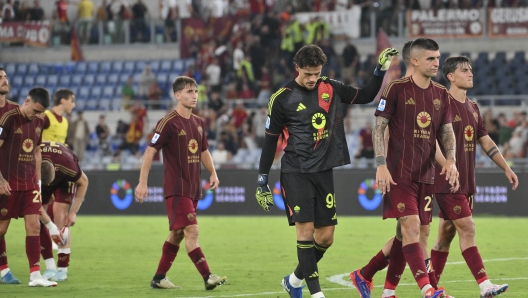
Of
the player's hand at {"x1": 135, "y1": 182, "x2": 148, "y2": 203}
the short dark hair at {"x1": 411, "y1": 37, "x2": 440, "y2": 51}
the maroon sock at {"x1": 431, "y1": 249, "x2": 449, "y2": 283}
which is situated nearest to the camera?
the short dark hair at {"x1": 411, "y1": 37, "x2": 440, "y2": 51}

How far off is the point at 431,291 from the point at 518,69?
18661 mm

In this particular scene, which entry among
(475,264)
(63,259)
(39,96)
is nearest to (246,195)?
(63,259)

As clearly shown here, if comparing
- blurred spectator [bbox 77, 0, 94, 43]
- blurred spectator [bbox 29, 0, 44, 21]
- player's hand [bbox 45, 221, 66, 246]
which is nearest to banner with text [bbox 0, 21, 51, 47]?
blurred spectator [bbox 29, 0, 44, 21]

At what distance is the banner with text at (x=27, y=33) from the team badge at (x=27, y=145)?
75.8 ft

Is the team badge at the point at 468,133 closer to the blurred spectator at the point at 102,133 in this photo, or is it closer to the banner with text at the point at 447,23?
the blurred spectator at the point at 102,133

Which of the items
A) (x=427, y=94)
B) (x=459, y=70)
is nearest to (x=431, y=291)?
(x=427, y=94)

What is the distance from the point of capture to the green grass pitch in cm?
1003

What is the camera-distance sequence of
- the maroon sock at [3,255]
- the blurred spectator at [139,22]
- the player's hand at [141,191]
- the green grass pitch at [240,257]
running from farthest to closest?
the blurred spectator at [139,22], the maroon sock at [3,255], the green grass pitch at [240,257], the player's hand at [141,191]

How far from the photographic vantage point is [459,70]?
9164 mm

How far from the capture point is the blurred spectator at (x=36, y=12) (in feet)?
107

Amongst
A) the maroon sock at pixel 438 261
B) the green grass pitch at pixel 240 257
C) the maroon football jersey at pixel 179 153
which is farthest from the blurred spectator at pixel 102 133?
the maroon sock at pixel 438 261

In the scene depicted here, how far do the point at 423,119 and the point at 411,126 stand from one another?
0.40 ft

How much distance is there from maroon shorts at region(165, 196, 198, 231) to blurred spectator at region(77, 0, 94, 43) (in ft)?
76.7

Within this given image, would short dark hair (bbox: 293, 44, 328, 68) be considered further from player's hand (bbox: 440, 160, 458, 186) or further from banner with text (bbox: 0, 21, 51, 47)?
banner with text (bbox: 0, 21, 51, 47)
